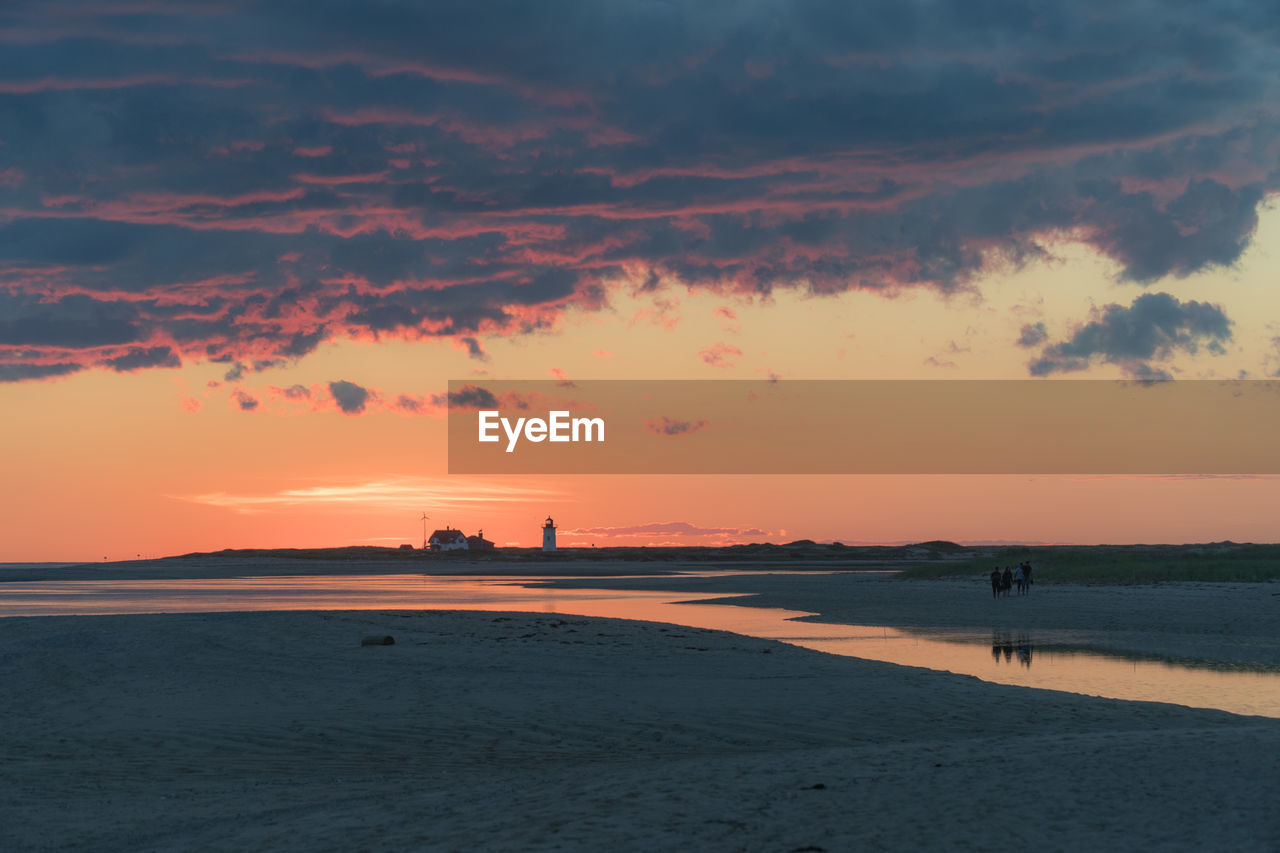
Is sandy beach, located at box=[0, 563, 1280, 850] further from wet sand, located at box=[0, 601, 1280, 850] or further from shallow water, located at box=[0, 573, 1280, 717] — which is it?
shallow water, located at box=[0, 573, 1280, 717]

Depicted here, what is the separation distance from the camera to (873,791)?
40.7 feet

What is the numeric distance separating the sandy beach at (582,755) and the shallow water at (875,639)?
2.50 m

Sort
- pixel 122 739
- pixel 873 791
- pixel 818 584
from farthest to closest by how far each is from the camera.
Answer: pixel 818 584
pixel 122 739
pixel 873 791

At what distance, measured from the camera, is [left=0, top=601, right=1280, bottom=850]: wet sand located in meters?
11.1

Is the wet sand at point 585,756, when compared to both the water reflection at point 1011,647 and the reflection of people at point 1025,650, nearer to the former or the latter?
the reflection of people at point 1025,650

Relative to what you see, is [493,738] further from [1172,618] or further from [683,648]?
[1172,618]

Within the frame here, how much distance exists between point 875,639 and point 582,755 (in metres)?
21.6

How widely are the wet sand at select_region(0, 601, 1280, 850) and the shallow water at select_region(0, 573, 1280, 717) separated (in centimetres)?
257

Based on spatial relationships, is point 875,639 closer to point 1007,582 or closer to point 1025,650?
point 1025,650

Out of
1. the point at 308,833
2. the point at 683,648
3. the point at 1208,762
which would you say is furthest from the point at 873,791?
the point at 683,648

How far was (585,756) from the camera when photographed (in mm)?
16062

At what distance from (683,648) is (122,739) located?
16691 mm

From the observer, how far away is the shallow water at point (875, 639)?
22766mm

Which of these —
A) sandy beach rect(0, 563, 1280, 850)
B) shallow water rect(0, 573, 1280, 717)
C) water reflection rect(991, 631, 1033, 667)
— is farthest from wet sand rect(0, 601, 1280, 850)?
water reflection rect(991, 631, 1033, 667)
